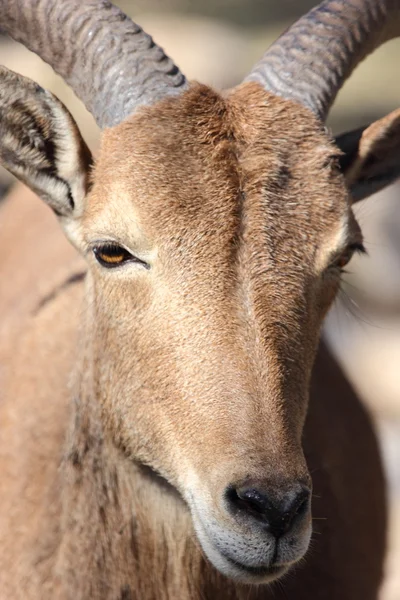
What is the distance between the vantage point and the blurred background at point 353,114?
10445mm

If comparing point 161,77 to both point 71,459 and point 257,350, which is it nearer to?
point 257,350

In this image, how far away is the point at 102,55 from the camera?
463cm

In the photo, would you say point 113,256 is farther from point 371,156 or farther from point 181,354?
point 371,156

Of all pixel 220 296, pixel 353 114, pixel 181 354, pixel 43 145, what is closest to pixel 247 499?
pixel 181 354

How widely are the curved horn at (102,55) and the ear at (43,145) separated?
0.21m

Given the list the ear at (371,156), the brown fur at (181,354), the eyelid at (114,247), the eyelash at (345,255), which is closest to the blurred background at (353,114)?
the ear at (371,156)

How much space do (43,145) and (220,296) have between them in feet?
4.50

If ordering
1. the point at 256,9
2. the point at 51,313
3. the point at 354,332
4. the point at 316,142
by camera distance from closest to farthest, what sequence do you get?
the point at 316,142 < the point at 51,313 < the point at 354,332 < the point at 256,9

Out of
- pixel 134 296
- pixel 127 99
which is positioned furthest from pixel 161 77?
pixel 134 296

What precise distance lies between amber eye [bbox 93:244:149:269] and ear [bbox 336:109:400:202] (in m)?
1.38

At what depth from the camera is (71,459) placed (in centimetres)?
494

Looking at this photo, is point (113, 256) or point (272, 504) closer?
point (272, 504)

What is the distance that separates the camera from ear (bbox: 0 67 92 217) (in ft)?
15.0

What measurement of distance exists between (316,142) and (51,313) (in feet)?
8.25
